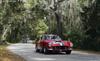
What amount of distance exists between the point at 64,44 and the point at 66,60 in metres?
7.05

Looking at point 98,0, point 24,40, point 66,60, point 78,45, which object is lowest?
point 24,40

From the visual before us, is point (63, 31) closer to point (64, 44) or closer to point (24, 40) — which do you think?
point (64, 44)

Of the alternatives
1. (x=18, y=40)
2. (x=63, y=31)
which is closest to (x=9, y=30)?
(x=18, y=40)

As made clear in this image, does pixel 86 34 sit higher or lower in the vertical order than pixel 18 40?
higher

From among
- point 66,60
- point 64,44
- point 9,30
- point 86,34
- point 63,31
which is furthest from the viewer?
point 9,30

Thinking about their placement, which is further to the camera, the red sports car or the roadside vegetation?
the roadside vegetation

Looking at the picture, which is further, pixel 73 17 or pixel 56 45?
pixel 73 17

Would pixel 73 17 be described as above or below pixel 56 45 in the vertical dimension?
above

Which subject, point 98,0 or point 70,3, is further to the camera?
point 70,3

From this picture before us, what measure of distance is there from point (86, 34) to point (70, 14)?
5.13m

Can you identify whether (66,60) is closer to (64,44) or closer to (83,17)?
(64,44)

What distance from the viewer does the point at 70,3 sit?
1622 inches

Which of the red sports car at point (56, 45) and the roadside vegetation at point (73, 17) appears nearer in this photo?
the red sports car at point (56, 45)

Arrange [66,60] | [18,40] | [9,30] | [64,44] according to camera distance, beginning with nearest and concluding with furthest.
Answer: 1. [66,60]
2. [64,44]
3. [9,30]
4. [18,40]
